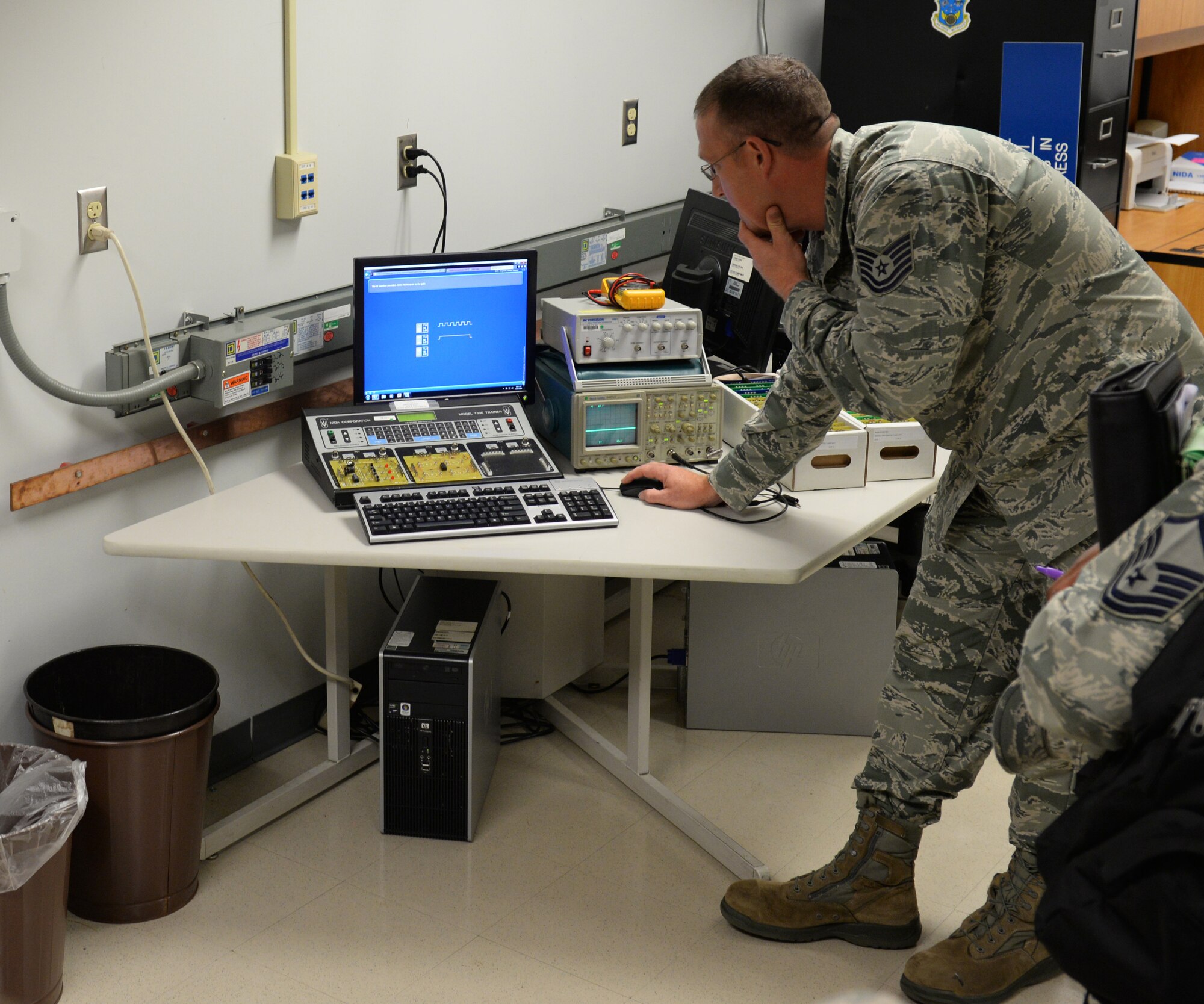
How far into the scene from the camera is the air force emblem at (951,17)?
3568mm

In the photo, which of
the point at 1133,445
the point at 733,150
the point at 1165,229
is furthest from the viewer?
the point at 1165,229

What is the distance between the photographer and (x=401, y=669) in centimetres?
245

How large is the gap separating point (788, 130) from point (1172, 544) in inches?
38.9

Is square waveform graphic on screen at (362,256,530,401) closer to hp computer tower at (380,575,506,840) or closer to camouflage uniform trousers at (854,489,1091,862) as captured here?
hp computer tower at (380,575,506,840)

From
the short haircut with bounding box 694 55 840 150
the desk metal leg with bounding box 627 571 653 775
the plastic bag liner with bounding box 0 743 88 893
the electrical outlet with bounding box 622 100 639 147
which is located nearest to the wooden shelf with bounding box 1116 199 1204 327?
the electrical outlet with bounding box 622 100 639 147

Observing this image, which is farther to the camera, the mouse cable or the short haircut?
the mouse cable

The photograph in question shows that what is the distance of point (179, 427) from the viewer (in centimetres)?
235

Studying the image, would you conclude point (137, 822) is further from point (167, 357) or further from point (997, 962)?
point (997, 962)

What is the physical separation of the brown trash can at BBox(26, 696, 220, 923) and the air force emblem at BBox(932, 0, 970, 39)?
2.71 metres

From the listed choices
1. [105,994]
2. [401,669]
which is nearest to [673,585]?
[401,669]

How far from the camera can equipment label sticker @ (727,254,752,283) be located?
287 centimetres

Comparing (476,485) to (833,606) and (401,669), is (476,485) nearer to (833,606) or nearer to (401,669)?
(401,669)

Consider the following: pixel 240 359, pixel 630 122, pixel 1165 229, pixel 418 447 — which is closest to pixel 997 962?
pixel 418 447

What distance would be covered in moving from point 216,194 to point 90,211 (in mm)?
279
